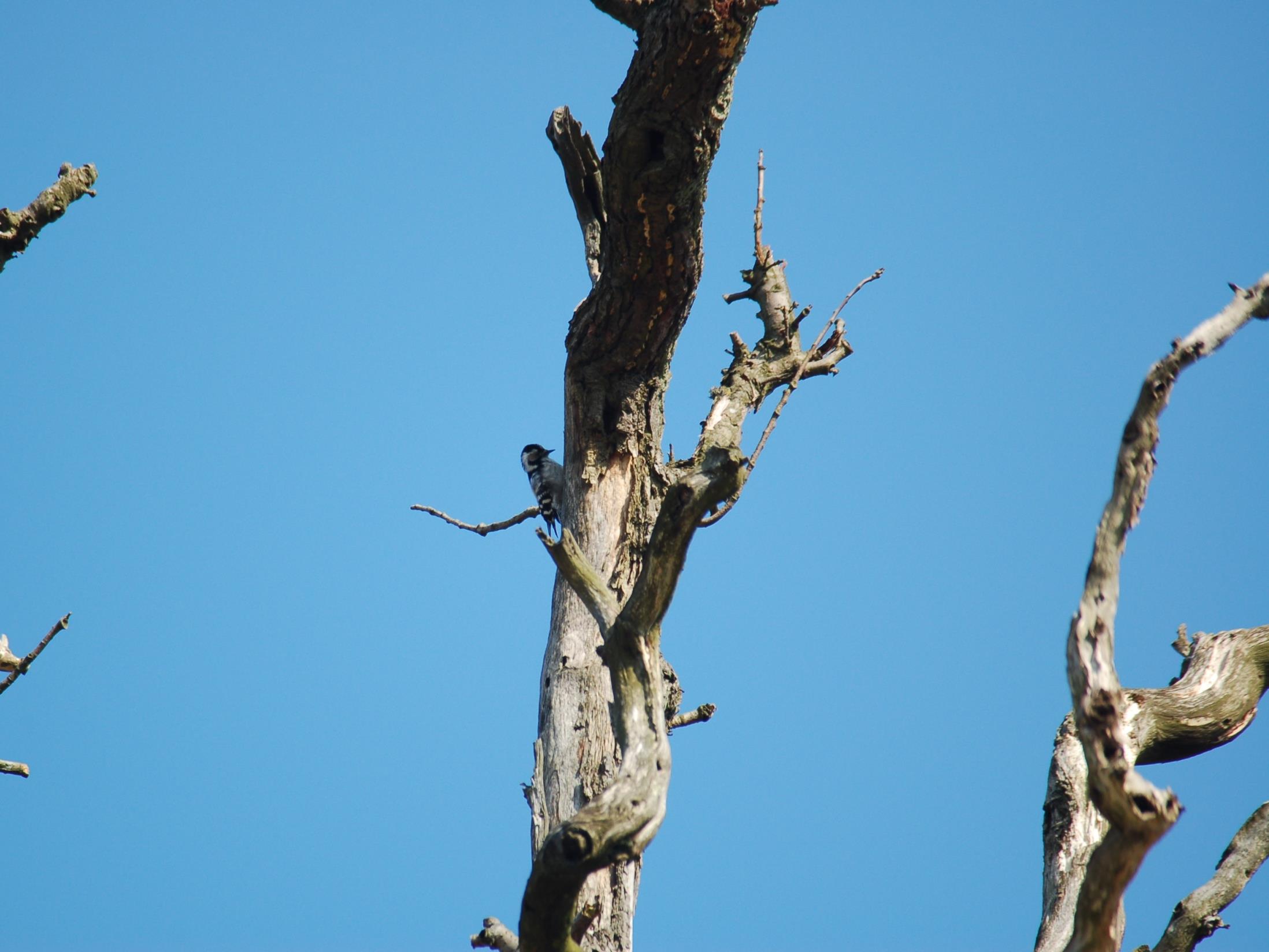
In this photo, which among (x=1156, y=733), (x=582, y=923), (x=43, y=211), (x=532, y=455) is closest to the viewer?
(x=582, y=923)

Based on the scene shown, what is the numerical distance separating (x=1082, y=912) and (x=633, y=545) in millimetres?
2209

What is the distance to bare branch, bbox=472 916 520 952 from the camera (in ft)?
8.75

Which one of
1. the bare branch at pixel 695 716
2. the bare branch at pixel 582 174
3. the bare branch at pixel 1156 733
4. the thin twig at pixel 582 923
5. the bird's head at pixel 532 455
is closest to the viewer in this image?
the thin twig at pixel 582 923

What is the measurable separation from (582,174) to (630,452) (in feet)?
3.80

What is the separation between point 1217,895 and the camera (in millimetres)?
2781

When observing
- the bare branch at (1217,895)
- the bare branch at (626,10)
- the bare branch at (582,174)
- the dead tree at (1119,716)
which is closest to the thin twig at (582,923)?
the dead tree at (1119,716)

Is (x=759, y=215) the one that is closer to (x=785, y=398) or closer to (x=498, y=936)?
(x=785, y=398)

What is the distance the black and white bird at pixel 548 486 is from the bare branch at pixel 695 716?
38.2 inches

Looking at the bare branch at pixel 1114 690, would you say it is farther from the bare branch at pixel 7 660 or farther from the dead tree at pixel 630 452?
the bare branch at pixel 7 660

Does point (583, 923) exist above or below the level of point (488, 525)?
below

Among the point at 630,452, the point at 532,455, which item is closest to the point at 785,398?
the point at 630,452

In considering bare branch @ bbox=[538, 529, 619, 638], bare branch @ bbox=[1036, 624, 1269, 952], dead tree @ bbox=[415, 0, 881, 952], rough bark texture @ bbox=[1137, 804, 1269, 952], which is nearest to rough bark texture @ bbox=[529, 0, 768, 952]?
dead tree @ bbox=[415, 0, 881, 952]

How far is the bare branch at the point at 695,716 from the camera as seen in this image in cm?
372

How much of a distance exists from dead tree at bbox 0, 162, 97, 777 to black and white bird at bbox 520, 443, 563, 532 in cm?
209
